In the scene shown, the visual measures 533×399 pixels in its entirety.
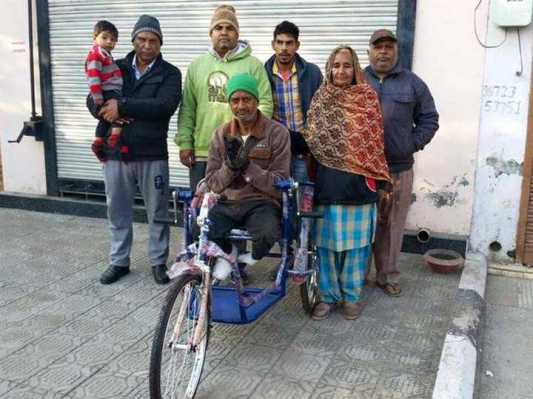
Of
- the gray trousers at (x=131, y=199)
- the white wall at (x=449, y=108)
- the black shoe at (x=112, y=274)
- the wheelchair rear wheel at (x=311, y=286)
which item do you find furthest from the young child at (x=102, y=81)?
the white wall at (x=449, y=108)

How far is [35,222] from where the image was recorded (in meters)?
6.81

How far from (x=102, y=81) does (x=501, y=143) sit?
350cm

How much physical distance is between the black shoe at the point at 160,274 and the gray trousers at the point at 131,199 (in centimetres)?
4

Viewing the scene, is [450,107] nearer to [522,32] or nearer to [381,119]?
[522,32]

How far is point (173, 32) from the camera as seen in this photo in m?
6.45

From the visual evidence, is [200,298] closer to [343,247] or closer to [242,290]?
[242,290]

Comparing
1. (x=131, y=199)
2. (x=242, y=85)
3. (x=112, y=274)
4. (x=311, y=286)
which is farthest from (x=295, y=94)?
(x=112, y=274)

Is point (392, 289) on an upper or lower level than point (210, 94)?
lower

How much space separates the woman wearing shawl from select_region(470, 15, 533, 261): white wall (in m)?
1.65

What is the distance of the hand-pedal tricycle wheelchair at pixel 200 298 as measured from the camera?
2.98 metres

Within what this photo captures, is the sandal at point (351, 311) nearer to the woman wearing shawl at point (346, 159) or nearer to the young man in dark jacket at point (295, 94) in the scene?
the woman wearing shawl at point (346, 159)

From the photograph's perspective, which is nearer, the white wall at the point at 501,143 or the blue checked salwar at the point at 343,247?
the blue checked salwar at the point at 343,247

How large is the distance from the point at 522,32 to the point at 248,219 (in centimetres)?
310

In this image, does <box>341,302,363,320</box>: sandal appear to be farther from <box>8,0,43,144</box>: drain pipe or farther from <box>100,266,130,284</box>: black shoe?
<box>8,0,43,144</box>: drain pipe
